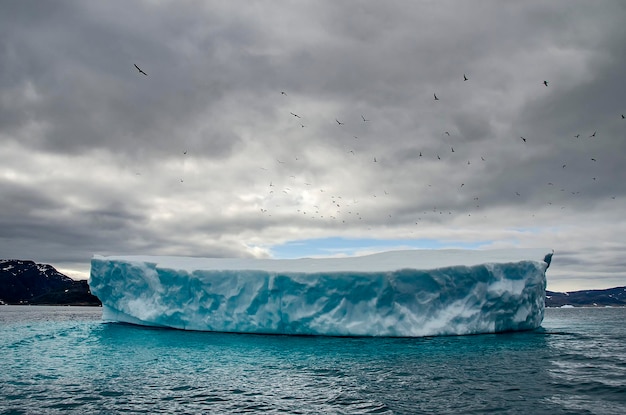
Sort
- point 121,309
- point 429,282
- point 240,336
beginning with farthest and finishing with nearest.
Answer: point 121,309
point 240,336
point 429,282

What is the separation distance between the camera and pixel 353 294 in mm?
15414

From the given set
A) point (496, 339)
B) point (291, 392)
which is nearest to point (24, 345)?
point (291, 392)

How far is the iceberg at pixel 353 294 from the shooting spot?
15039 mm

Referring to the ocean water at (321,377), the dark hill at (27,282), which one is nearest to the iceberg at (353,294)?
the ocean water at (321,377)

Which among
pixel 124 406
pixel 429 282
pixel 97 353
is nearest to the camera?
pixel 124 406

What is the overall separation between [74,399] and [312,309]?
32.1 ft

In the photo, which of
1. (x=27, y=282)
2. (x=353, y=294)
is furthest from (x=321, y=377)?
(x=27, y=282)

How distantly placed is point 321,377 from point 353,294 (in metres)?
7.11

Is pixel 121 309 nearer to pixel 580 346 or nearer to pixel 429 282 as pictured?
pixel 429 282

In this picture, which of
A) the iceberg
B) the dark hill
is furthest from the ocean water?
the dark hill

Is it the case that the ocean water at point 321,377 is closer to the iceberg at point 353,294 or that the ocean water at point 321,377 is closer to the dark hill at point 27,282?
the iceberg at point 353,294

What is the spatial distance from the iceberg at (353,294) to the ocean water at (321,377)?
1.56 metres

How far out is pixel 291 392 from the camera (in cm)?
720

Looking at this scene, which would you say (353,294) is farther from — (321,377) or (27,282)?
(27,282)
